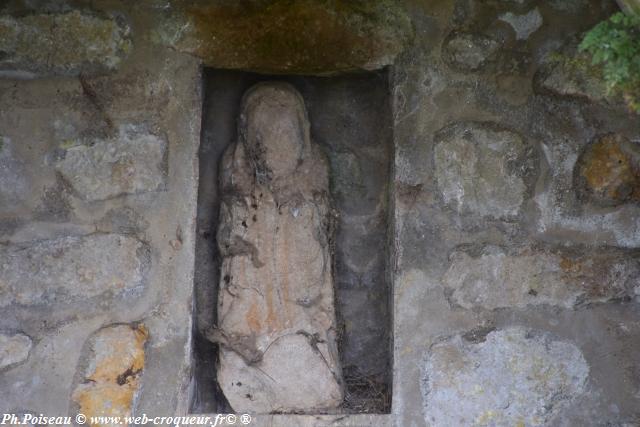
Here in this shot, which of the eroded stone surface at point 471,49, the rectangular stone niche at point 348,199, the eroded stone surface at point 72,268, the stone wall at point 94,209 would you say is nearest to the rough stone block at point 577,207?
the eroded stone surface at point 471,49

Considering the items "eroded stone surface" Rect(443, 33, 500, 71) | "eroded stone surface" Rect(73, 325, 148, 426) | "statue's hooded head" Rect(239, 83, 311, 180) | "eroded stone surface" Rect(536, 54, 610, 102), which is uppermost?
"eroded stone surface" Rect(443, 33, 500, 71)

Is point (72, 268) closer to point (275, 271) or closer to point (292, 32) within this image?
point (275, 271)

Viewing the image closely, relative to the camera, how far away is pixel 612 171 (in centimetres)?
266

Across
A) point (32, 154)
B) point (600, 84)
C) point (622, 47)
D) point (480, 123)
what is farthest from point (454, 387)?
point (32, 154)

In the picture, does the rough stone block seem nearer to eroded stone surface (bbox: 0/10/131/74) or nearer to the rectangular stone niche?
the rectangular stone niche

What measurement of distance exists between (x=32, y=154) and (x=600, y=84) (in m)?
1.61

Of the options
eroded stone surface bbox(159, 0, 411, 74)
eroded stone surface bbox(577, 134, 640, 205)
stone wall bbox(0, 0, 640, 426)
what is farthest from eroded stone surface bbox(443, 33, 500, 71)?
eroded stone surface bbox(577, 134, 640, 205)

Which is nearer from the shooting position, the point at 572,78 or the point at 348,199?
the point at 572,78

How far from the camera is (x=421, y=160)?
2.71 m

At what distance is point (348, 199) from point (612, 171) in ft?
2.60

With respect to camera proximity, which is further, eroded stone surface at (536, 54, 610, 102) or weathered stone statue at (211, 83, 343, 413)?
weathered stone statue at (211, 83, 343, 413)

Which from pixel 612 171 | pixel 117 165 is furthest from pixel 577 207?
pixel 117 165

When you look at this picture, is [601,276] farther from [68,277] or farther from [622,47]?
[68,277]

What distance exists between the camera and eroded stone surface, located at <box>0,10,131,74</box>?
2627 millimetres
